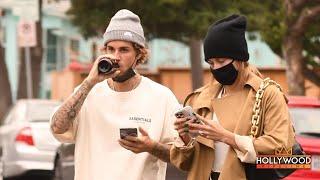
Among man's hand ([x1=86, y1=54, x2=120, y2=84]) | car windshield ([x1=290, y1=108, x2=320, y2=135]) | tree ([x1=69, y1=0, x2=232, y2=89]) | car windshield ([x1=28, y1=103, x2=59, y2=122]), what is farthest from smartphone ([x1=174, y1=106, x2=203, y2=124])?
tree ([x1=69, y1=0, x2=232, y2=89])

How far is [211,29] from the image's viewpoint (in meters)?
4.03

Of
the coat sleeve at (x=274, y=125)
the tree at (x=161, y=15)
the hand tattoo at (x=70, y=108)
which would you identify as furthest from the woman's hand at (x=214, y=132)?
the tree at (x=161, y=15)

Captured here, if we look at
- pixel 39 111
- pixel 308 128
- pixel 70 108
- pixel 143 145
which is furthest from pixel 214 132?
pixel 39 111

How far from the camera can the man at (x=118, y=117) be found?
163 inches

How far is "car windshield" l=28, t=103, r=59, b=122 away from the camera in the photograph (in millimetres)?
12797

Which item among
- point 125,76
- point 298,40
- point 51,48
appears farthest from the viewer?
point 51,48

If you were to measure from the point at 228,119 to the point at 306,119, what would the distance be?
4.27m

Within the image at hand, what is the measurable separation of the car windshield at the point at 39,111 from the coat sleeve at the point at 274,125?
917cm

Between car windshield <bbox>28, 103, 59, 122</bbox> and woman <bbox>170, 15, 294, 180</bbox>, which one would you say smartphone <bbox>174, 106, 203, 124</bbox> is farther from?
car windshield <bbox>28, 103, 59, 122</bbox>

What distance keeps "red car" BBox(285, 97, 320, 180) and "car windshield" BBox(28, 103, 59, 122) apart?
18.1 feet

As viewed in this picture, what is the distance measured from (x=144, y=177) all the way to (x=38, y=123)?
8584mm

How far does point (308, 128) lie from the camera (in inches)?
311

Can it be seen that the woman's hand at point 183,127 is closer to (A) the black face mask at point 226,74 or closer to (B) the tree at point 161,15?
(A) the black face mask at point 226,74

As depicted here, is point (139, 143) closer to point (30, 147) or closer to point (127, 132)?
point (127, 132)
